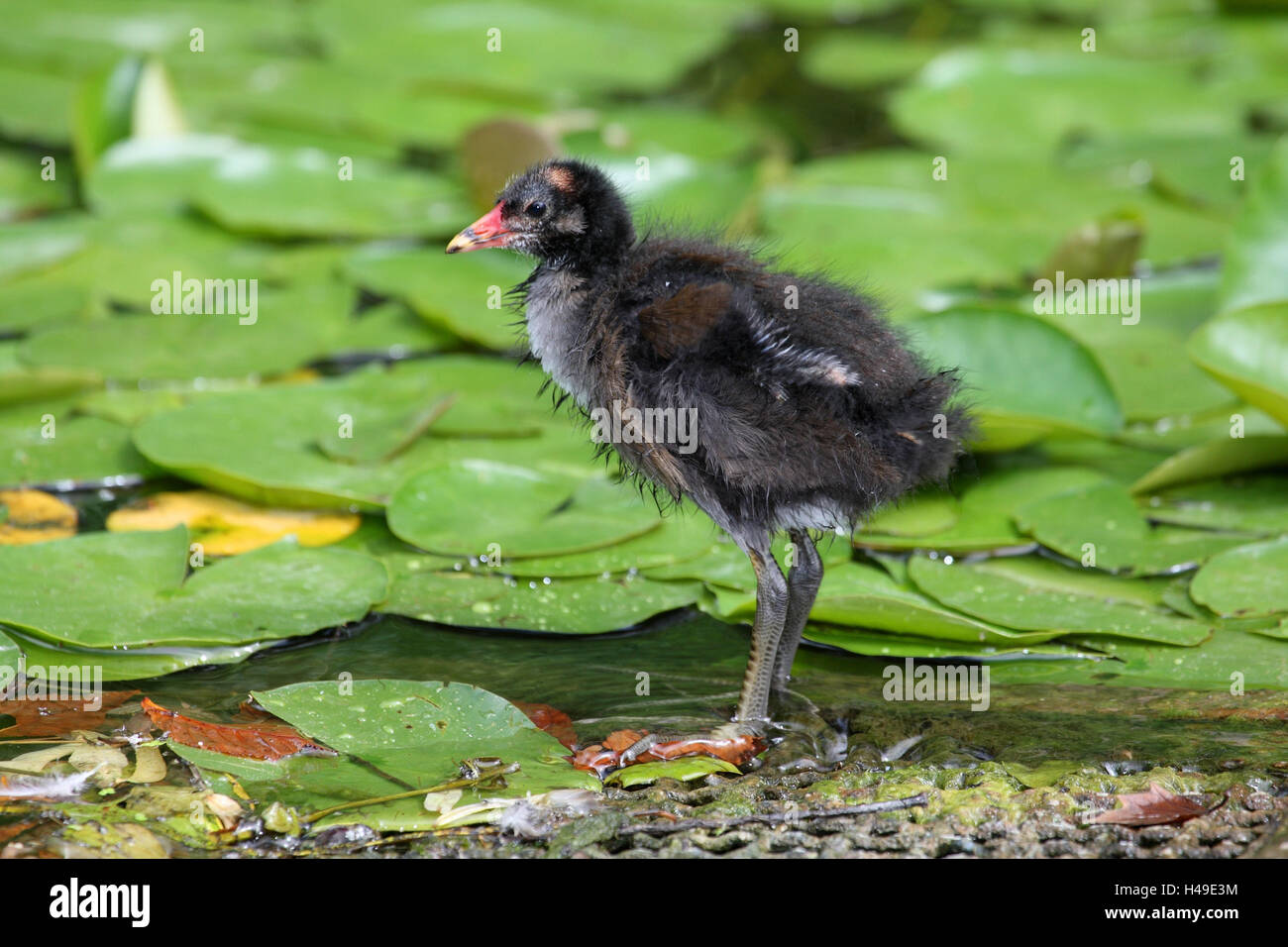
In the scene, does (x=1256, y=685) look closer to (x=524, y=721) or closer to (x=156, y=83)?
(x=524, y=721)

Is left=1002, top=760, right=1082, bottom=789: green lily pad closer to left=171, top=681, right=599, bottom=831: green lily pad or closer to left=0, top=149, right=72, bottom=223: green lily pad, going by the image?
left=171, top=681, right=599, bottom=831: green lily pad

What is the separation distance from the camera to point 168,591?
3.65m

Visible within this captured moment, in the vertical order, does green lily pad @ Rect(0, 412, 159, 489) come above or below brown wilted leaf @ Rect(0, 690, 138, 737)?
above

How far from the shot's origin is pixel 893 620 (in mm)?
3619

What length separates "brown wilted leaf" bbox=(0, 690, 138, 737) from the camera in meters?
3.11

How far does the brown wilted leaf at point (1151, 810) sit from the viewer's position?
289 centimetres

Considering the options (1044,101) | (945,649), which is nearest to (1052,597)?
(945,649)

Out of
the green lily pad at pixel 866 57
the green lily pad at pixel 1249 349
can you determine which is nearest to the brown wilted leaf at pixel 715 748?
the green lily pad at pixel 1249 349

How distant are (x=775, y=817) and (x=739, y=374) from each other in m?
0.98

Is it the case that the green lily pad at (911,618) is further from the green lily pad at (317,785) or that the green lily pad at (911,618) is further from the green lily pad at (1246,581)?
the green lily pad at (317,785)

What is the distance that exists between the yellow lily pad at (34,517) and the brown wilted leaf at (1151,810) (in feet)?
9.49

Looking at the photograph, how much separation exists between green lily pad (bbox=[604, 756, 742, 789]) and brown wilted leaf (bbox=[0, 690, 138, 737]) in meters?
1.18

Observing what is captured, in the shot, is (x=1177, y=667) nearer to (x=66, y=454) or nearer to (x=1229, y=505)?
(x=1229, y=505)

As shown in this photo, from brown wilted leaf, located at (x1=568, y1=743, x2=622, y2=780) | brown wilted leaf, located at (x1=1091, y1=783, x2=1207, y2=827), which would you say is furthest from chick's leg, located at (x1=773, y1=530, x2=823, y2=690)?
brown wilted leaf, located at (x1=1091, y1=783, x2=1207, y2=827)
